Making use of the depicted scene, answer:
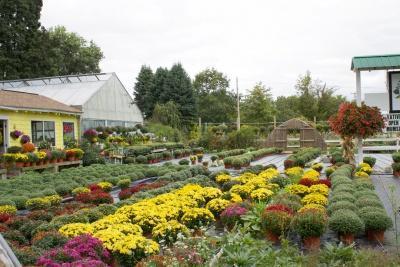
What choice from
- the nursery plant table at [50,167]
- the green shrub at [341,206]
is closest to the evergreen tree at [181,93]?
the nursery plant table at [50,167]

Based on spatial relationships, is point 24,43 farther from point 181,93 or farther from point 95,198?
point 95,198

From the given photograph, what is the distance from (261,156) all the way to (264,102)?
17.7 metres

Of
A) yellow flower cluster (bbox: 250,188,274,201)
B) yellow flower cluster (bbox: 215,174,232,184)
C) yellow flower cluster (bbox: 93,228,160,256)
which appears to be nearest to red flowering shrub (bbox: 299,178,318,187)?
yellow flower cluster (bbox: 250,188,274,201)

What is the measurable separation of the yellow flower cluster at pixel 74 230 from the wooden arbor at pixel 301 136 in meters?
25.6

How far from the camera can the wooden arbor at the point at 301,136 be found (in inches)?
1204

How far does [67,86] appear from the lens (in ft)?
94.6

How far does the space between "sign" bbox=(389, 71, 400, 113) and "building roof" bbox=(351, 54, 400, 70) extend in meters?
0.34

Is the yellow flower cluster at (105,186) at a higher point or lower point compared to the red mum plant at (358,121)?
lower

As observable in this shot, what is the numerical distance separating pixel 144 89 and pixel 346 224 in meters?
43.2

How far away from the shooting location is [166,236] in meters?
6.59

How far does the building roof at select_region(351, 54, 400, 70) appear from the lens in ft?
45.4

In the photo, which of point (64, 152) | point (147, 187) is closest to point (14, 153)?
point (64, 152)

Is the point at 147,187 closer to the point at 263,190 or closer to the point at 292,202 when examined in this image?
the point at 263,190

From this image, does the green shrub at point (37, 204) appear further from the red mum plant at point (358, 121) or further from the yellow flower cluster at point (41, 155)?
the red mum plant at point (358, 121)
